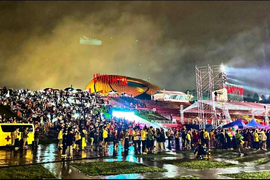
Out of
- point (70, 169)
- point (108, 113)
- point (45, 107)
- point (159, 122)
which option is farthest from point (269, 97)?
point (70, 169)

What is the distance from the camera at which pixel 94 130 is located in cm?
1755

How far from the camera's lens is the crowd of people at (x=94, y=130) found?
15.0 metres

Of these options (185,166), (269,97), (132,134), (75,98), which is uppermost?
(269,97)

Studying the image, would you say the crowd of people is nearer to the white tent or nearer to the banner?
the white tent

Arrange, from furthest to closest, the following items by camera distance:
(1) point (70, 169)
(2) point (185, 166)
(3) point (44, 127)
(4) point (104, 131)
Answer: (3) point (44, 127), (4) point (104, 131), (2) point (185, 166), (1) point (70, 169)

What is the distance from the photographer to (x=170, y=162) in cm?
1108

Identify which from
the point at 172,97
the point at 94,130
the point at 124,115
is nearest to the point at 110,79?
the point at 172,97

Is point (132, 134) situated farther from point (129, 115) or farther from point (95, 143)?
point (129, 115)

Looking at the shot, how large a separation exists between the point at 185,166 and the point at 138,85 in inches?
3210

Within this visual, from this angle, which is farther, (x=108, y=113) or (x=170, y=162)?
(x=108, y=113)

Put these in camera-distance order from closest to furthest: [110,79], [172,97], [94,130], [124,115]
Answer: [94,130]
[124,115]
[172,97]
[110,79]

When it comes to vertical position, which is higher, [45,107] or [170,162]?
[45,107]

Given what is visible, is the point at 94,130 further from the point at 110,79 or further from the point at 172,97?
the point at 110,79

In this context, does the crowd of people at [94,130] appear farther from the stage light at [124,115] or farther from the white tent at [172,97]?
the white tent at [172,97]
